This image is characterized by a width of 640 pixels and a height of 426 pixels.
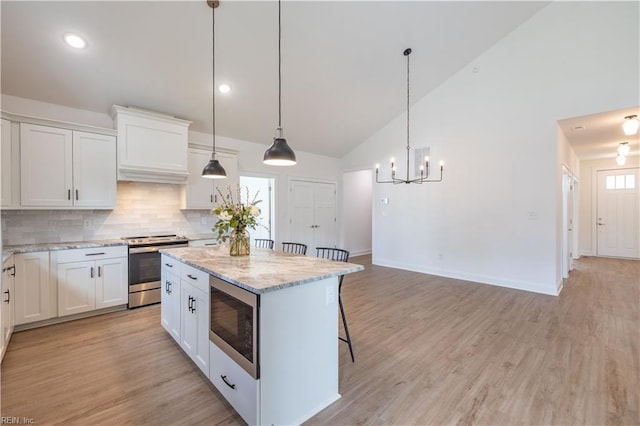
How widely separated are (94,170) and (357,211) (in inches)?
240

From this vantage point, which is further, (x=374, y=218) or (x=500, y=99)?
(x=374, y=218)

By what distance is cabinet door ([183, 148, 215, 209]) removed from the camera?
461 centimetres

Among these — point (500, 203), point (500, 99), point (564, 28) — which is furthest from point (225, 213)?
point (564, 28)

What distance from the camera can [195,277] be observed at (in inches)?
92.7

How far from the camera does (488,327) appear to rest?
10.8 ft

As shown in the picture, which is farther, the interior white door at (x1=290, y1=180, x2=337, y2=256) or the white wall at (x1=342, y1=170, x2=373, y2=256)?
the white wall at (x1=342, y1=170, x2=373, y2=256)

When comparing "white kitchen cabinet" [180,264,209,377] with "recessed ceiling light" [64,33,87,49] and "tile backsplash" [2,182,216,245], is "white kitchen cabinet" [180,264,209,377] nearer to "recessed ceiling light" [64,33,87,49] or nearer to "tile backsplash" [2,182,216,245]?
"tile backsplash" [2,182,216,245]

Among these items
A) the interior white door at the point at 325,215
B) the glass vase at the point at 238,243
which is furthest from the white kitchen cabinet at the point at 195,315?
the interior white door at the point at 325,215

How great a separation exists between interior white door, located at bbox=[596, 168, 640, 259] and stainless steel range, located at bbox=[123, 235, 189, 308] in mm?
10211

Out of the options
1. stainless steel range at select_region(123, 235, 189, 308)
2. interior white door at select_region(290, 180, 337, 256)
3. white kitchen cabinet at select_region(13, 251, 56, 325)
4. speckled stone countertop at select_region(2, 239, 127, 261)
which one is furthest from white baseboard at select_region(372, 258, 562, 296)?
white kitchen cabinet at select_region(13, 251, 56, 325)

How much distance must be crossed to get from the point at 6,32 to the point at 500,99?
6.48 m

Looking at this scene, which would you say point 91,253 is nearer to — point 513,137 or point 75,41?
point 75,41

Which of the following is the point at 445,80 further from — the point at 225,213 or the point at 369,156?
the point at 225,213

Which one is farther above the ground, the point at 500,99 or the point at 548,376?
the point at 500,99
